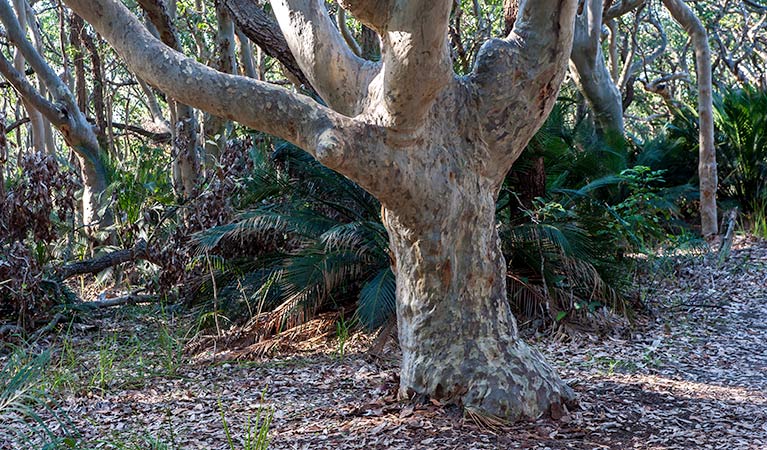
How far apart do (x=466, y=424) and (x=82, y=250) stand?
6953 mm

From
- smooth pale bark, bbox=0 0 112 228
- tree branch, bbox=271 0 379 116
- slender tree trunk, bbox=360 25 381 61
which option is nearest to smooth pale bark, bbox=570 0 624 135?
slender tree trunk, bbox=360 25 381 61

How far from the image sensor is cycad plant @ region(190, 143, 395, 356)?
620 centimetres

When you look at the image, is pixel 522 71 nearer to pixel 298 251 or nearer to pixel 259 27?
pixel 298 251

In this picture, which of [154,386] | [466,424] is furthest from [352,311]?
[466,424]

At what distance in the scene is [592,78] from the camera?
1090 centimetres

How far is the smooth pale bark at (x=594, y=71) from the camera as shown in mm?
10312

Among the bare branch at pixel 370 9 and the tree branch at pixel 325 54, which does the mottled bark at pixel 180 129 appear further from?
the bare branch at pixel 370 9

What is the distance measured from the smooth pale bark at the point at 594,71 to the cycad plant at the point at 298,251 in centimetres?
510

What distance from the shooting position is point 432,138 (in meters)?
3.96

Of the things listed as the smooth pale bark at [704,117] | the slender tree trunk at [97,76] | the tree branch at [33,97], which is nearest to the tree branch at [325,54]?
the tree branch at [33,97]

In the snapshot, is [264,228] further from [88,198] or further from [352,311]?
[88,198]

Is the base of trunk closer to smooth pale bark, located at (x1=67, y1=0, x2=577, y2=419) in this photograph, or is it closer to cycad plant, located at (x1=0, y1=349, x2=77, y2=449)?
smooth pale bark, located at (x1=67, y1=0, x2=577, y2=419)

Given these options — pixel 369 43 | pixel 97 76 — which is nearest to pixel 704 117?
pixel 369 43

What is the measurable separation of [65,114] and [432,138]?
22.6ft
